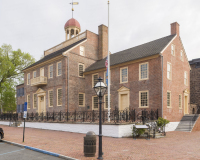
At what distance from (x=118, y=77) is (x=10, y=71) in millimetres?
27001

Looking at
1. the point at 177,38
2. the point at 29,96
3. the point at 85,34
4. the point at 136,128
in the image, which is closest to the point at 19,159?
the point at 136,128

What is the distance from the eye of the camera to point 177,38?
2208 cm

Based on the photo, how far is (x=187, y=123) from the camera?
65.0 feet

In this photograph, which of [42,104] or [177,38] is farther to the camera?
[42,104]

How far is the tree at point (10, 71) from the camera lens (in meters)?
39.0

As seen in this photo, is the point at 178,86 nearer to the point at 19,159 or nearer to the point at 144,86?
the point at 144,86

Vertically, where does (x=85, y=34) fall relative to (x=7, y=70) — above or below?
above

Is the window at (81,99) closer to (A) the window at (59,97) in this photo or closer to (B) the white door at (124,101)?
(A) the window at (59,97)

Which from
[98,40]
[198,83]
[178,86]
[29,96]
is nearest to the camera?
[178,86]

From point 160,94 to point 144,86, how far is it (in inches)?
77.1

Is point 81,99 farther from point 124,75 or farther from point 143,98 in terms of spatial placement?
point 143,98

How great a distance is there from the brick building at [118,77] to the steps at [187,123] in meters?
0.68

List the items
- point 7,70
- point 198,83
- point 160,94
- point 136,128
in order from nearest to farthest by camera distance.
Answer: point 136,128 < point 160,94 < point 198,83 < point 7,70

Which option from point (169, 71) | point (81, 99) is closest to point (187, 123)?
point (169, 71)
